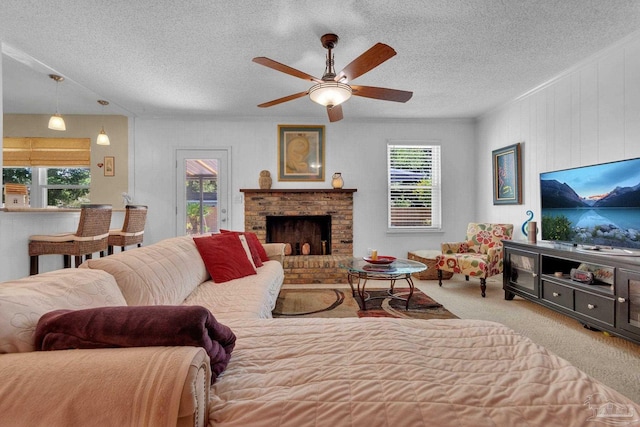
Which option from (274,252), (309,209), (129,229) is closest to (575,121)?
(309,209)

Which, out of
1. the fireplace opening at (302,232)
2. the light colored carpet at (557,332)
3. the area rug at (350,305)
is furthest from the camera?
the fireplace opening at (302,232)

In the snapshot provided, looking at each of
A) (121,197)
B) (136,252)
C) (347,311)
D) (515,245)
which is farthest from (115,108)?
(515,245)

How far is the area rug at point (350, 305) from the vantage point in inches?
114

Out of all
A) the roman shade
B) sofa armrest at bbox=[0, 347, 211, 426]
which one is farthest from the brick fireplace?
sofa armrest at bbox=[0, 347, 211, 426]

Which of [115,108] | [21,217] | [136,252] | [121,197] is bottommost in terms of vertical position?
[136,252]

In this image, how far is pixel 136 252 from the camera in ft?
5.79

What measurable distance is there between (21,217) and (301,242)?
11.0 feet

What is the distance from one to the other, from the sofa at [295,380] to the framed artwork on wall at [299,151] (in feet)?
12.6

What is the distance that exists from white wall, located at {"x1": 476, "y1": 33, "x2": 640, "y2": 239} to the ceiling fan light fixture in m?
2.50

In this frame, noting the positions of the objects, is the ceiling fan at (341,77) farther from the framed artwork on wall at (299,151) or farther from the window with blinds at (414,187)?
the window with blinds at (414,187)

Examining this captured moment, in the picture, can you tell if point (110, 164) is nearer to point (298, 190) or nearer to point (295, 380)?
point (298, 190)

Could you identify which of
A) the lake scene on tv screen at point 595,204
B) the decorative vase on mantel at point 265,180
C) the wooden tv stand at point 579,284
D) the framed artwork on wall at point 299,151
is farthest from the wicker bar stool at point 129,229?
the lake scene on tv screen at point 595,204

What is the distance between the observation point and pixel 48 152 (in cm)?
490

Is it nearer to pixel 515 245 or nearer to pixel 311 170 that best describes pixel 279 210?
pixel 311 170
